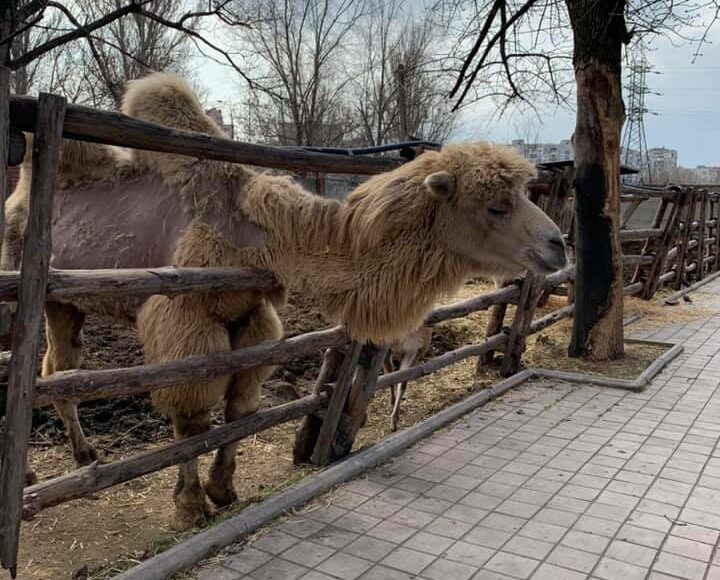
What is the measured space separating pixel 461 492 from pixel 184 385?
1.84 metres

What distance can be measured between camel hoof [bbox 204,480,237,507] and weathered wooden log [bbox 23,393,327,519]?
1.39ft

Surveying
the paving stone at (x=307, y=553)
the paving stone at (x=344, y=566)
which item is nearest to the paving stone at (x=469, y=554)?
the paving stone at (x=344, y=566)

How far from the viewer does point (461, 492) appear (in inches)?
170

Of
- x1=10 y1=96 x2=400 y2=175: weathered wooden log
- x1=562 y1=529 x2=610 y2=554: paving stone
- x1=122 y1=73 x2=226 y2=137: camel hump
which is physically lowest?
x1=562 y1=529 x2=610 y2=554: paving stone

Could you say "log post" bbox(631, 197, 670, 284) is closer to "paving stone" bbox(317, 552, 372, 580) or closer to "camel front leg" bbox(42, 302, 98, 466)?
"camel front leg" bbox(42, 302, 98, 466)

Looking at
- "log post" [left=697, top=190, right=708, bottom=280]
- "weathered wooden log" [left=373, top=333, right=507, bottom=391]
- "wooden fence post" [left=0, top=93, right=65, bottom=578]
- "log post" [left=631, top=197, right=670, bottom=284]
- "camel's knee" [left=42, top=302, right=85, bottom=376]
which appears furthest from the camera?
"log post" [left=697, top=190, right=708, bottom=280]

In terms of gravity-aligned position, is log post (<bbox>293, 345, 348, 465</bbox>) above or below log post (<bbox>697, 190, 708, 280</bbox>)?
below

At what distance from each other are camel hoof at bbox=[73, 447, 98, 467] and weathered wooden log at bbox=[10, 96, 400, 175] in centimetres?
279

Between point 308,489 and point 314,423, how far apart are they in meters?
0.83

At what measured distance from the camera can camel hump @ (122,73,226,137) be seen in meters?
4.29

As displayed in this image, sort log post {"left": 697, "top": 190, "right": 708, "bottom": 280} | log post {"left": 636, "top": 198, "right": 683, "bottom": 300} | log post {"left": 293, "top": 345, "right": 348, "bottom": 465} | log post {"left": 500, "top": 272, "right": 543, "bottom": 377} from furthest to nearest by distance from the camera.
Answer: log post {"left": 697, "top": 190, "right": 708, "bottom": 280}, log post {"left": 636, "top": 198, "right": 683, "bottom": 300}, log post {"left": 500, "top": 272, "right": 543, "bottom": 377}, log post {"left": 293, "top": 345, "right": 348, "bottom": 465}

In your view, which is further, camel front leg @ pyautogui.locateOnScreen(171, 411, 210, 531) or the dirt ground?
camel front leg @ pyautogui.locateOnScreen(171, 411, 210, 531)

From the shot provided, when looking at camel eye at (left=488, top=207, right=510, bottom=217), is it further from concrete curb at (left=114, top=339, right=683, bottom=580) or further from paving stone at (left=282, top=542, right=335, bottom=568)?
paving stone at (left=282, top=542, right=335, bottom=568)

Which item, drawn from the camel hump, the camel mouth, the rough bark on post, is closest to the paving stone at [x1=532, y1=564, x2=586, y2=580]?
the camel mouth
